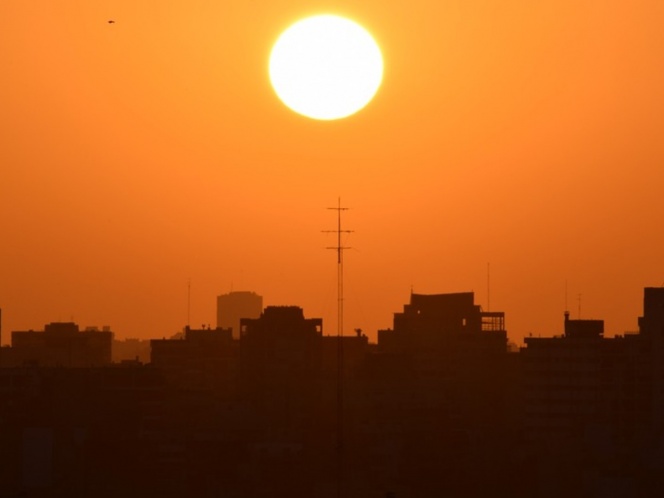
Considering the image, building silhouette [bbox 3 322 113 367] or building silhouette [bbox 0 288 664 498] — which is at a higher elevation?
building silhouette [bbox 3 322 113 367]

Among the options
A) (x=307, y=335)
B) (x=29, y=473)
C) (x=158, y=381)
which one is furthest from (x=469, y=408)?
(x=29, y=473)

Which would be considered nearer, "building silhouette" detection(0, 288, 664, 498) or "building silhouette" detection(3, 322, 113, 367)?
"building silhouette" detection(0, 288, 664, 498)

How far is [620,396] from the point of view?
10850 cm

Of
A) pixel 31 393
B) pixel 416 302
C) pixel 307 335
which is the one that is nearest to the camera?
pixel 31 393

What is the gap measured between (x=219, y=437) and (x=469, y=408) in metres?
26.4

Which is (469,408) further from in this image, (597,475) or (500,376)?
(597,475)

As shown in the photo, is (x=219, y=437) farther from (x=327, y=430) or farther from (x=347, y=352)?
(x=347, y=352)

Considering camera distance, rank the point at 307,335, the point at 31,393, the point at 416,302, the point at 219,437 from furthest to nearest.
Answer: the point at 416,302 → the point at 307,335 → the point at 31,393 → the point at 219,437

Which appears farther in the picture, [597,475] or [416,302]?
[416,302]

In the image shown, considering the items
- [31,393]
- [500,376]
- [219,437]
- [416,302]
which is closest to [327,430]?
[219,437]

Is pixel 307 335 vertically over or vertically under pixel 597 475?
over

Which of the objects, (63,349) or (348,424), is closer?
(348,424)

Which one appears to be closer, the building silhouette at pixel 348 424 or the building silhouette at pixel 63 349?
the building silhouette at pixel 348 424

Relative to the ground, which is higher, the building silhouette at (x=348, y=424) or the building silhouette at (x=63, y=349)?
the building silhouette at (x=63, y=349)
